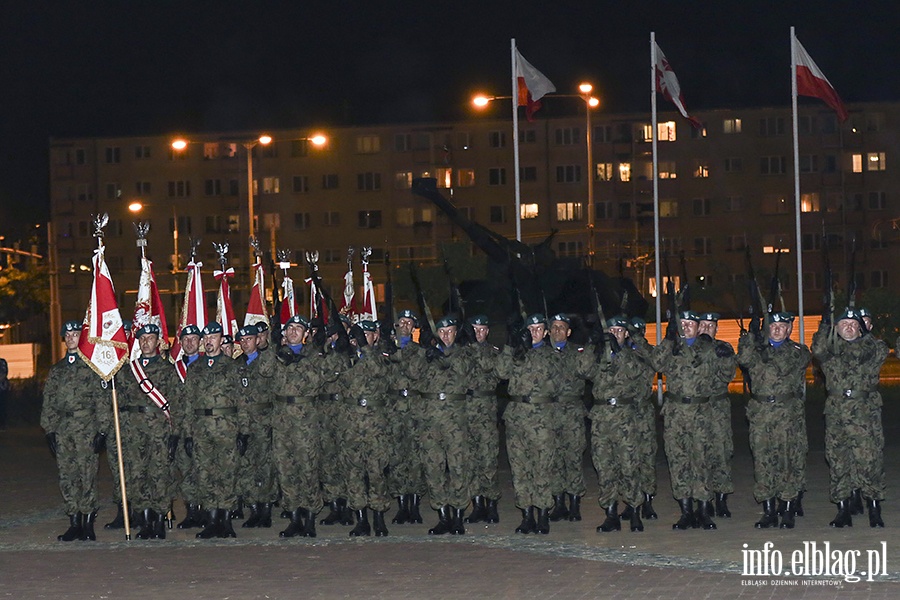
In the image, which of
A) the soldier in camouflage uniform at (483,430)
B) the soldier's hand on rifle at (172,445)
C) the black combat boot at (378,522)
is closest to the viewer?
the black combat boot at (378,522)

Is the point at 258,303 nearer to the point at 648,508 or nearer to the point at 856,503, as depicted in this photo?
the point at 648,508

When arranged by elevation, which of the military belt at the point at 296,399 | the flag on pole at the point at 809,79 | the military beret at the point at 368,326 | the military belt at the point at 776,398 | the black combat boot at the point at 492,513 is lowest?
the black combat boot at the point at 492,513

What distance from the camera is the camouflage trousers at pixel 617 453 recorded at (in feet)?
41.4

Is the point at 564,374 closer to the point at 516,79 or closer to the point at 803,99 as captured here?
the point at 516,79

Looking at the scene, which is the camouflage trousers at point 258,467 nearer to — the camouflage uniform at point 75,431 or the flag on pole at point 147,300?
the camouflage uniform at point 75,431

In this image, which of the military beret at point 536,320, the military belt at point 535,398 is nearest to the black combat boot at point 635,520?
the military belt at point 535,398

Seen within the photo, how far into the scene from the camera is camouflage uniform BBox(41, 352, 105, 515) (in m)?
12.9

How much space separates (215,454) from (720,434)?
14.7 ft

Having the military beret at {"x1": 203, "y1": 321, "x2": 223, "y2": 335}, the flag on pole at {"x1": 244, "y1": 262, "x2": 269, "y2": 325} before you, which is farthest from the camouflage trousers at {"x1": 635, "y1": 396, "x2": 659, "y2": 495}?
the flag on pole at {"x1": 244, "y1": 262, "x2": 269, "y2": 325}

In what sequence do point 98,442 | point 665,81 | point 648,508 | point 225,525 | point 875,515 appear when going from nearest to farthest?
point 875,515 < point 225,525 < point 98,442 < point 648,508 < point 665,81

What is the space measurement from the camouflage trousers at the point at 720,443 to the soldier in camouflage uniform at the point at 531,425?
1402 millimetres

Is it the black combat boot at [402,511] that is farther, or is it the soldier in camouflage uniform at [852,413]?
the black combat boot at [402,511]

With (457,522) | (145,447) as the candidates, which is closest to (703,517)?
(457,522)

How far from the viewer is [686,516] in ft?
41.2
